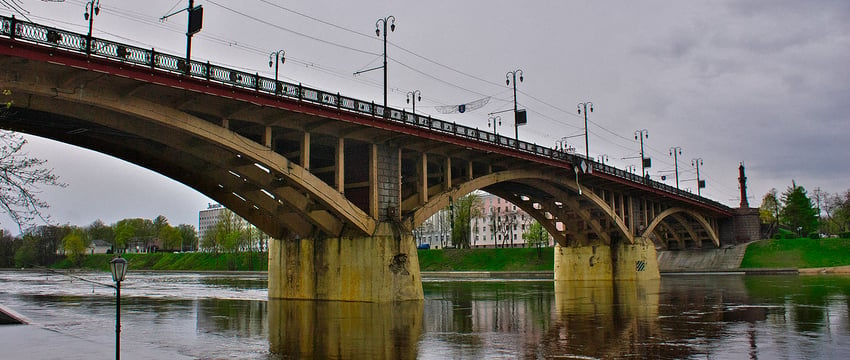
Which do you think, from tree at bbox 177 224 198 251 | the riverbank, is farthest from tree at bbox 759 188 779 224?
tree at bbox 177 224 198 251

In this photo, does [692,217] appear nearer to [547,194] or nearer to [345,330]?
[547,194]

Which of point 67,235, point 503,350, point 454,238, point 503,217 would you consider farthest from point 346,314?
→ point 67,235

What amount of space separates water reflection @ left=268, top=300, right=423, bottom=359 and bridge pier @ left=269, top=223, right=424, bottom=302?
92cm

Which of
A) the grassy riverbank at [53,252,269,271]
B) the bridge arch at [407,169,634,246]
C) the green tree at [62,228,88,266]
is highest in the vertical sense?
the bridge arch at [407,169,634,246]

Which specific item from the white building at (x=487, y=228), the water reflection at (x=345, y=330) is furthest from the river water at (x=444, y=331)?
the white building at (x=487, y=228)

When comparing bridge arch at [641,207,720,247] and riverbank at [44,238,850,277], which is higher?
bridge arch at [641,207,720,247]

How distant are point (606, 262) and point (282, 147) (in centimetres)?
3810

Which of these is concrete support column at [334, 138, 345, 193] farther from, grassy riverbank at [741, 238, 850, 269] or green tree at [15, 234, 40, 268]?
green tree at [15, 234, 40, 268]

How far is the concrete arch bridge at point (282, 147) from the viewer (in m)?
22.4

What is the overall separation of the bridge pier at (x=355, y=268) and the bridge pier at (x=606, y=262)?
112 feet

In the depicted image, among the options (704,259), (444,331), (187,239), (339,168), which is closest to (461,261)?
(704,259)

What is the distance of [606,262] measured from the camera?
6303 centimetres

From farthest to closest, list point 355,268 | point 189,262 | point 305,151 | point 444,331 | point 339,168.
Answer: point 189,262 < point 355,268 < point 339,168 < point 305,151 < point 444,331

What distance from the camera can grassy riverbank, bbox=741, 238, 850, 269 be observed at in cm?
8100
